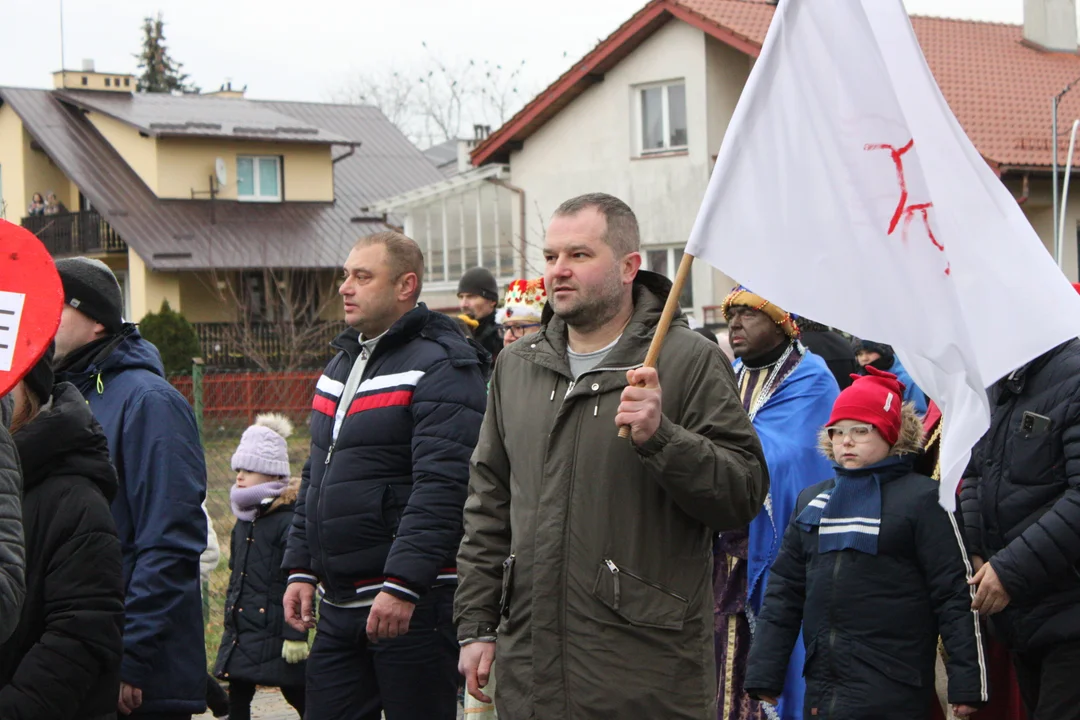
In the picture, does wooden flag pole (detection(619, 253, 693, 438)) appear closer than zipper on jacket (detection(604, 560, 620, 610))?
Yes

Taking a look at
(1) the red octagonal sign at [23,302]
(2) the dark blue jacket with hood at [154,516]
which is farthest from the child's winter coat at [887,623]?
(1) the red octagonal sign at [23,302]

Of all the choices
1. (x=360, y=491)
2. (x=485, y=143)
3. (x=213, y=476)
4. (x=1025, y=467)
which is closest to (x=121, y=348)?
(x=360, y=491)

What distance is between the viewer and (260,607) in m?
7.06

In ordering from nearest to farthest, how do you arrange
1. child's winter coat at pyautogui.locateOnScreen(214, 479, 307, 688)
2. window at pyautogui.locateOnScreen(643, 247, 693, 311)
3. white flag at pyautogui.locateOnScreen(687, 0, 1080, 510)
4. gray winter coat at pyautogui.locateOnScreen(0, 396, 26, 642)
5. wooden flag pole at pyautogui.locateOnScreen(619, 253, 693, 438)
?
1. gray winter coat at pyautogui.locateOnScreen(0, 396, 26, 642)
2. wooden flag pole at pyautogui.locateOnScreen(619, 253, 693, 438)
3. white flag at pyautogui.locateOnScreen(687, 0, 1080, 510)
4. child's winter coat at pyautogui.locateOnScreen(214, 479, 307, 688)
5. window at pyautogui.locateOnScreen(643, 247, 693, 311)

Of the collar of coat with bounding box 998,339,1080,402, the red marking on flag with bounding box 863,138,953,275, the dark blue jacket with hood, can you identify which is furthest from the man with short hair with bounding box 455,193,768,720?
the collar of coat with bounding box 998,339,1080,402

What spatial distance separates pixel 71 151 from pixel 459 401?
115 ft

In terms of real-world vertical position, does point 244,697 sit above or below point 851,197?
below

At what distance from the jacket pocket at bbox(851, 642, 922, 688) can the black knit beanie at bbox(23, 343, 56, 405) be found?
3.22 metres

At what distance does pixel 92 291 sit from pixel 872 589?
307 cm

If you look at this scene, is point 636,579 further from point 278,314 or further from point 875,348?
point 278,314

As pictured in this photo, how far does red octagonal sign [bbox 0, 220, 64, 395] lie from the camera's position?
296 cm

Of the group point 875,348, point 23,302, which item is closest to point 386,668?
point 23,302

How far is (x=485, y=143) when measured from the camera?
3219 cm

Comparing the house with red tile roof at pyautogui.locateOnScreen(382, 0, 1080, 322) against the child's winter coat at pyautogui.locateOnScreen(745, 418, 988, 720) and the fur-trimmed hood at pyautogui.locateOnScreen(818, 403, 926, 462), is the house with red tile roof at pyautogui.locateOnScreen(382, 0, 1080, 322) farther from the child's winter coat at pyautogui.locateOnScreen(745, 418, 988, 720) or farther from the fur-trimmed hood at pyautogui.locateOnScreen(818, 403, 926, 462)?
the child's winter coat at pyautogui.locateOnScreen(745, 418, 988, 720)
